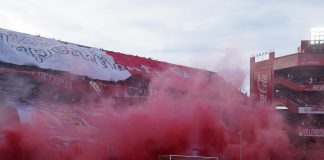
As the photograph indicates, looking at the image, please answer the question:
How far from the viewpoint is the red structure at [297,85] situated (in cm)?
4789

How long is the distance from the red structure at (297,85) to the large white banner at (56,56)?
15.9 meters

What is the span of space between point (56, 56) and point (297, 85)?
26354mm

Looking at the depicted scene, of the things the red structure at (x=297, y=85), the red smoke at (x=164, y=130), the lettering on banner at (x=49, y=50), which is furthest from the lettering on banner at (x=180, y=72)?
the red structure at (x=297, y=85)

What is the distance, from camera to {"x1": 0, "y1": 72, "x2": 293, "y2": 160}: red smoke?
24211 millimetres

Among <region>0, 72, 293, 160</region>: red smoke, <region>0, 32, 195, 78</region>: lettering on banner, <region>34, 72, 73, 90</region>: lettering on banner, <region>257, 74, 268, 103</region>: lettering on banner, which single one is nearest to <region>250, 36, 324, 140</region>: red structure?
<region>257, 74, 268, 103</region>: lettering on banner

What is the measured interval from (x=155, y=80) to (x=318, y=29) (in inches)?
1075

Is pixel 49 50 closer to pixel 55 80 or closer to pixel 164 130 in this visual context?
pixel 55 80

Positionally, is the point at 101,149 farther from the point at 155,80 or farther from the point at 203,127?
the point at 155,80

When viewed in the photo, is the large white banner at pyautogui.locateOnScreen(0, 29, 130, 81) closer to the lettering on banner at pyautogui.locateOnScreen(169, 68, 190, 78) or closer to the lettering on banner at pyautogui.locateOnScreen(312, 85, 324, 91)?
the lettering on banner at pyautogui.locateOnScreen(169, 68, 190, 78)

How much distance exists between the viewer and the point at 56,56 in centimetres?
3447

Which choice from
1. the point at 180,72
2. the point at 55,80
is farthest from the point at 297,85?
the point at 55,80

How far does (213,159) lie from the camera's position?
24.4m

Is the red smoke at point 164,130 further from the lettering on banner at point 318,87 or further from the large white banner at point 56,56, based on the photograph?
the lettering on banner at point 318,87

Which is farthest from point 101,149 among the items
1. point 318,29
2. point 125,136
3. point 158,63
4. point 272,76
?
point 318,29
